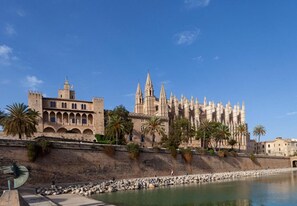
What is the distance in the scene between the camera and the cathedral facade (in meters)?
80.5

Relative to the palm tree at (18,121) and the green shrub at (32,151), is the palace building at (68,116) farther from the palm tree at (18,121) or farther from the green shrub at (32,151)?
the green shrub at (32,151)

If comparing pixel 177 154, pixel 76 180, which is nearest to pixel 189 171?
pixel 177 154

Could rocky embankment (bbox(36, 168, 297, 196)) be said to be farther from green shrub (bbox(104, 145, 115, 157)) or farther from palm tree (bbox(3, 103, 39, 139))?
palm tree (bbox(3, 103, 39, 139))

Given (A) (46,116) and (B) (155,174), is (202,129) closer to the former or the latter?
(B) (155,174)

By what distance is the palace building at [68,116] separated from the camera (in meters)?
53.9

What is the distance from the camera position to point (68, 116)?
187 feet

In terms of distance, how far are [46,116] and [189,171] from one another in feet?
89.2

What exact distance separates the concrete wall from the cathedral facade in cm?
2701

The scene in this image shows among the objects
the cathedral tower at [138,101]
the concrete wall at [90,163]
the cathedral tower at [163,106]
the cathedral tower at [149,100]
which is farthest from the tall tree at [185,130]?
the concrete wall at [90,163]

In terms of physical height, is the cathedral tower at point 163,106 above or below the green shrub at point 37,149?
above

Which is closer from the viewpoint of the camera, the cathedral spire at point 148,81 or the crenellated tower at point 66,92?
the crenellated tower at point 66,92

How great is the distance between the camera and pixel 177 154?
46.3m

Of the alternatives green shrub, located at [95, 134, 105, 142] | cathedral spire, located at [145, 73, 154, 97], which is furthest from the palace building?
cathedral spire, located at [145, 73, 154, 97]

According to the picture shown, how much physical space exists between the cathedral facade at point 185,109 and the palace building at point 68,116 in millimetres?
17247
